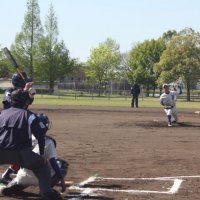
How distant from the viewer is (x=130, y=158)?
40.8 ft

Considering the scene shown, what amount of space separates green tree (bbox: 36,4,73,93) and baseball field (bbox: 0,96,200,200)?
226ft

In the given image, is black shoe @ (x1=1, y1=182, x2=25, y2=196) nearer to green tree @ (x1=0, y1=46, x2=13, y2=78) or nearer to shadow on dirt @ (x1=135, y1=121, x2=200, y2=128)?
shadow on dirt @ (x1=135, y1=121, x2=200, y2=128)

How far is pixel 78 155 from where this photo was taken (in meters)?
12.8

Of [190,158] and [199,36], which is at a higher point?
[199,36]

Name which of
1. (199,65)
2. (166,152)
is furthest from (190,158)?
(199,65)

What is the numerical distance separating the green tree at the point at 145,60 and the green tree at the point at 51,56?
1444 centimetres

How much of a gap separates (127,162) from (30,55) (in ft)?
252

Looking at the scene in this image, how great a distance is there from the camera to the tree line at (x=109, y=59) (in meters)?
71.2

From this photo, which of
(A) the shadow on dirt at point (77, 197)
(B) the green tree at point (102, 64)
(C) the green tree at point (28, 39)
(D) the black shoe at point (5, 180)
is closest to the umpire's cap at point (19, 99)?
(A) the shadow on dirt at point (77, 197)

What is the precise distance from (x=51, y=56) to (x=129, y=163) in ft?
257

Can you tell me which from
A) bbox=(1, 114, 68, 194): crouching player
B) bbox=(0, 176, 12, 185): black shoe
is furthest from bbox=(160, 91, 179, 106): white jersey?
bbox=(1, 114, 68, 194): crouching player

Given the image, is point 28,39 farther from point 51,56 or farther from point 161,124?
point 161,124

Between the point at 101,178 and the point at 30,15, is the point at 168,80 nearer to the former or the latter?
the point at 30,15

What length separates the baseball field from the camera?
8.53 m
